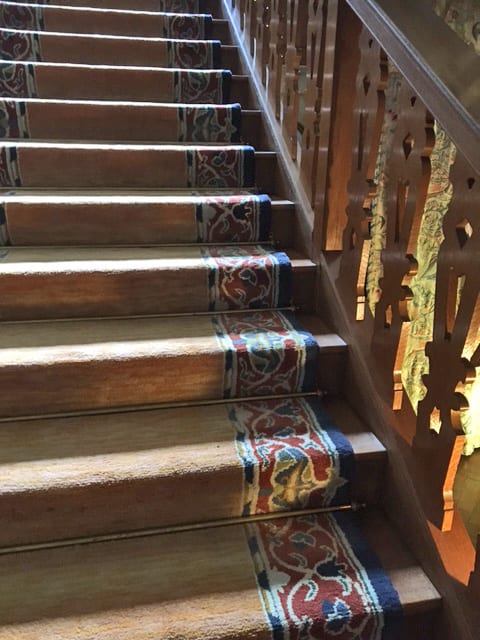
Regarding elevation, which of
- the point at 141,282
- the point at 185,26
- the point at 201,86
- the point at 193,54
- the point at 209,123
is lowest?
the point at 141,282

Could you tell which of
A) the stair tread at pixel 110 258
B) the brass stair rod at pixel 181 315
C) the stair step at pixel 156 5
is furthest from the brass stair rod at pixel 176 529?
the stair step at pixel 156 5

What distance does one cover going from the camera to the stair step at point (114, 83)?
95.5 inches

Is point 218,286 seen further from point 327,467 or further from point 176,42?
point 176,42

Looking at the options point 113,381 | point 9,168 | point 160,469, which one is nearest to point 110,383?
point 113,381

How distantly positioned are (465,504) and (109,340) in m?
2.64

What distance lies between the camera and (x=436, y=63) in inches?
39.8

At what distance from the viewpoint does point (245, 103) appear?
2684mm

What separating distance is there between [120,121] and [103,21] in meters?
0.90

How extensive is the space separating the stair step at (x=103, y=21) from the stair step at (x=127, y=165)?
976mm

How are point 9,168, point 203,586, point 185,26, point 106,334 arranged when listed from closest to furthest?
point 203,586 < point 106,334 < point 9,168 < point 185,26

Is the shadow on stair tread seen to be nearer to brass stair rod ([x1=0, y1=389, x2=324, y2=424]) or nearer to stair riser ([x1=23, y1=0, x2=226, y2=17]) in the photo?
stair riser ([x1=23, y1=0, x2=226, y2=17])

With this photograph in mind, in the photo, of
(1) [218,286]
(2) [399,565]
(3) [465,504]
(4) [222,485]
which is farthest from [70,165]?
(3) [465,504]

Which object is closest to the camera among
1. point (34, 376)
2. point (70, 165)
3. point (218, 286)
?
point (34, 376)

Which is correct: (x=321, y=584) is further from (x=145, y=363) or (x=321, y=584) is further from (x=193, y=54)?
(x=193, y=54)
